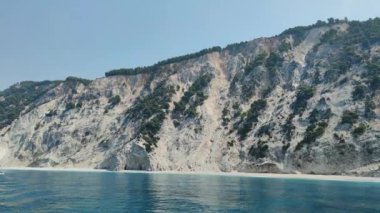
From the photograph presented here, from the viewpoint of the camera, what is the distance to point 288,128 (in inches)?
3784

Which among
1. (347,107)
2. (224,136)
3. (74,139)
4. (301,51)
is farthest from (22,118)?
(347,107)

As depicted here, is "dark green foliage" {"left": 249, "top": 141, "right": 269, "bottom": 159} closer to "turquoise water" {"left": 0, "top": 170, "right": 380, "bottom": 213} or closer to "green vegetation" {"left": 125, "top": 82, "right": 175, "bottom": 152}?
"green vegetation" {"left": 125, "top": 82, "right": 175, "bottom": 152}

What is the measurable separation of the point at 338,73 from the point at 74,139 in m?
76.7

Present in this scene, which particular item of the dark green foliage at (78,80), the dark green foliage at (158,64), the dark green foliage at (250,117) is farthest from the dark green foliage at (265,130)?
the dark green foliage at (78,80)

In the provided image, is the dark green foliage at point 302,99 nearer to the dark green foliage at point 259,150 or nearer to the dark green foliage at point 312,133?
the dark green foliage at point 312,133

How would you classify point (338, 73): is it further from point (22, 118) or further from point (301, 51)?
point (22, 118)

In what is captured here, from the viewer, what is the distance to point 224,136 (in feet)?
357

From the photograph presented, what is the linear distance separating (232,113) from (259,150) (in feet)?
80.3

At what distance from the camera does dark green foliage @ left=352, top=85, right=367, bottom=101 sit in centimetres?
9412

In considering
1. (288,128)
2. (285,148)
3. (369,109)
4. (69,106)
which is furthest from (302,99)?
(69,106)

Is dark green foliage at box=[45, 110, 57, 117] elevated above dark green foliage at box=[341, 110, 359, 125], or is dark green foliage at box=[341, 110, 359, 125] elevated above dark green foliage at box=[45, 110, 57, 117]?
dark green foliage at box=[45, 110, 57, 117]

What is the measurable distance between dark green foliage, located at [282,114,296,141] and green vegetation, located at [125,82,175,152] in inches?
1308

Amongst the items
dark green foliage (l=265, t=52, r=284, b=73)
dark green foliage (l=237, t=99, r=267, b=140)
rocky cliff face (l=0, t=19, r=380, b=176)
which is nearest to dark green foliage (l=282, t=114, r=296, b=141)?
rocky cliff face (l=0, t=19, r=380, b=176)

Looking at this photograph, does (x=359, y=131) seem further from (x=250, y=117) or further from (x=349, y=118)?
(x=250, y=117)
